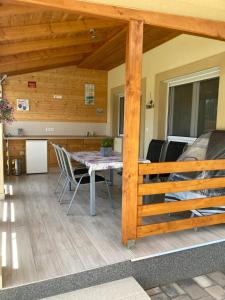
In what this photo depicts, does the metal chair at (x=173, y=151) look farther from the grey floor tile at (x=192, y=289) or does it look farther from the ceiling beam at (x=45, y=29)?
the ceiling beam at (x=45, y=29)

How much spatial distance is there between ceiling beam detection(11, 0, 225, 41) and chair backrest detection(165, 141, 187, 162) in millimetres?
1887

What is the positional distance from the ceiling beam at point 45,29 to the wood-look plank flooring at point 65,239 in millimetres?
2227

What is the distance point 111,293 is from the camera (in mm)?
1925

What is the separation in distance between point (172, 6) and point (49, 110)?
4617 millimetres

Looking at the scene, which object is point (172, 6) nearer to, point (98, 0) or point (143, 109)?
point (98, 0)

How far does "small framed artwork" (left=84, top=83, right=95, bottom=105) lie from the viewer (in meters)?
6.59

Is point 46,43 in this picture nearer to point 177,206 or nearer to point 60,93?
point 60,93

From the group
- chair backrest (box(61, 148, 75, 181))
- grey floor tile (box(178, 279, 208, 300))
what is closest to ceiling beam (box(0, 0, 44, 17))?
chair backrest (box(61, 148, 75, 181))

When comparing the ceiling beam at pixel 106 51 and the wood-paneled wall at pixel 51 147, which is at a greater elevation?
the ceiling beam at pixel 106 51

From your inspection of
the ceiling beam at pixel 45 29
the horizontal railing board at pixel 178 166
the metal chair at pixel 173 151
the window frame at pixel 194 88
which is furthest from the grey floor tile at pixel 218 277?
the ceiling beam at pixel 45 29

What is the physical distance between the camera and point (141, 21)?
2156mm

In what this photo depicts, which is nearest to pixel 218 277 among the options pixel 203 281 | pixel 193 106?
pixel 203 281

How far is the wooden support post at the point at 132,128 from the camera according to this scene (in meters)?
2.17

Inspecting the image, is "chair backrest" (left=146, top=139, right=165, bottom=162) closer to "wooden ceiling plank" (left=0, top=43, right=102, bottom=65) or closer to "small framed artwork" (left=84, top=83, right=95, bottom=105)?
"wooden ceiling plank" (left=0, top=43, right=102, bottom=65)
